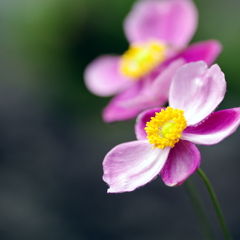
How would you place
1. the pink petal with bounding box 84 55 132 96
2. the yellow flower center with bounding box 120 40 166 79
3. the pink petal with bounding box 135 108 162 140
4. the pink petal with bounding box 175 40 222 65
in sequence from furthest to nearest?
the pink petal with bounding box 84 55 132 96 → the yellow flower center with bounding box 120 40 166 79 → the pink petal with bounding box 175 40 222 65 → the pink petal with bounding box 135 108 162 140

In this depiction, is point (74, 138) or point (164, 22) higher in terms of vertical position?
point (164, 22)

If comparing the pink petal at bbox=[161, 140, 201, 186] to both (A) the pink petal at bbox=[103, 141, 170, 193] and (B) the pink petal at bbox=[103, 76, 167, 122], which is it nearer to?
(A) the pink petal at bbox=[103, 141, 170, 193]

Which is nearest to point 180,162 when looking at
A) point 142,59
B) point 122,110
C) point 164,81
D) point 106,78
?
point 164,81

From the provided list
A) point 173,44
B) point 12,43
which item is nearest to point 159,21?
point 173,44

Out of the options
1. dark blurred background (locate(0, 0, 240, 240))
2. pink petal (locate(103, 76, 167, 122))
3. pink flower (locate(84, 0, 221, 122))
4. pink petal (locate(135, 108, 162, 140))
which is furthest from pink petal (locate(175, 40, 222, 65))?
dark blurred background (locate(0, 0, 240, 240))

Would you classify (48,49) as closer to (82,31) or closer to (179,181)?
(82,31)

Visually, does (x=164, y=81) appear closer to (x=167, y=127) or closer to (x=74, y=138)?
(x=167, y=127)
